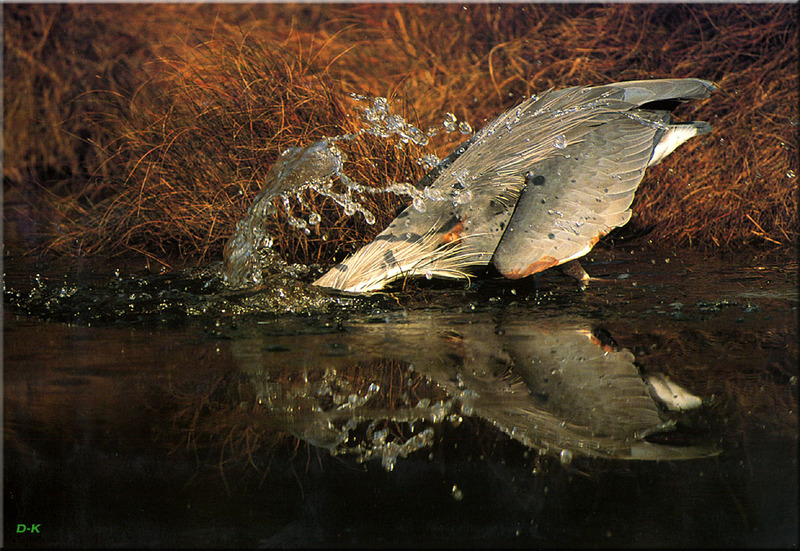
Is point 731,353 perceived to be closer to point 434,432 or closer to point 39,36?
point 434,432

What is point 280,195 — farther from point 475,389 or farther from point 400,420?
point 400,420

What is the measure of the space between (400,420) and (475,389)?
0.34m

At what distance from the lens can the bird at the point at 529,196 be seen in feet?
12.7

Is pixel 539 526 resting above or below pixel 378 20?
below

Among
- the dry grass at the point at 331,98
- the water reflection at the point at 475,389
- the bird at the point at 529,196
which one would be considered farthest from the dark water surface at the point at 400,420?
the dry grass at the point at 331,98

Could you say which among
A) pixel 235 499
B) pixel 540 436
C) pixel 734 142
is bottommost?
pixel 734 142

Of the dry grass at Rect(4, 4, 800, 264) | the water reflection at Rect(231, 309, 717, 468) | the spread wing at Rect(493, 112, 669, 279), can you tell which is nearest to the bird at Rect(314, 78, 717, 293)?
the spread wing at Rect(493, 112, 669, 279)

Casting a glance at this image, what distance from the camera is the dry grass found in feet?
17.1

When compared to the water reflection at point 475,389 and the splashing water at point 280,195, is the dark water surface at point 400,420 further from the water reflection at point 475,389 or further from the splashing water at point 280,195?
the splashing water at point 280,195

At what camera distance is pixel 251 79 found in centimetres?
532

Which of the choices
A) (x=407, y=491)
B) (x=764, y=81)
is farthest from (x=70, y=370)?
(x=764, y=81)

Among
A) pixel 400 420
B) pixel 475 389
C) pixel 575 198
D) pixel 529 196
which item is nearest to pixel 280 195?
pixel 529 196

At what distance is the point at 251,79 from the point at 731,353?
135 inches

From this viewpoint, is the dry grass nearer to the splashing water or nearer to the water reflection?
the splashing water
